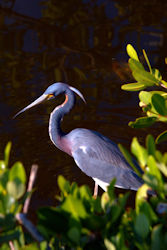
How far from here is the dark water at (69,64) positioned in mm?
6039

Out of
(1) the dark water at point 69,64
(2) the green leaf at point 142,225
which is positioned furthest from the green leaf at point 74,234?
(1) the dark water at point 69,64

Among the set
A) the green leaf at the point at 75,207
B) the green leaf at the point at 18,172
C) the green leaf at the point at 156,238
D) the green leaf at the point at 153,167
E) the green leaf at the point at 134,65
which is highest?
the green leaf at the point at 134,65

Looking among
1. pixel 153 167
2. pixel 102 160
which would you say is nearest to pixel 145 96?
pixel 153 167

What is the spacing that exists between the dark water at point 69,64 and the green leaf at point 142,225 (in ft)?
10.9

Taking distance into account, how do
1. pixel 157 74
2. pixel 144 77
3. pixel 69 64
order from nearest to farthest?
1. pixel 144 77
2. pixel 157 74
3. pixel 69 64

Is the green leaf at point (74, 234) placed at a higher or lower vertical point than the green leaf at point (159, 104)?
lower

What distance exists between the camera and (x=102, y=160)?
4.94m

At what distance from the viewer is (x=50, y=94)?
5199 millimetres

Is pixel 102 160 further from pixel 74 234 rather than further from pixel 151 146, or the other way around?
pixel 74 234

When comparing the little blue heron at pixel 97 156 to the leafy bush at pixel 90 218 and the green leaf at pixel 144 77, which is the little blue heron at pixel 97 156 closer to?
the green leaf at pixel 144 77

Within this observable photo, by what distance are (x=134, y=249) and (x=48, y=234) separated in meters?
0.39

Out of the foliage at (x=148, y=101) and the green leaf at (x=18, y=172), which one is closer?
the green leaf at (x=18, y=172)

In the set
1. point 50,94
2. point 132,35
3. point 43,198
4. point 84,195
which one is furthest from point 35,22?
point 84,195

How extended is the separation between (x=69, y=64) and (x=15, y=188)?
643 centimetres
